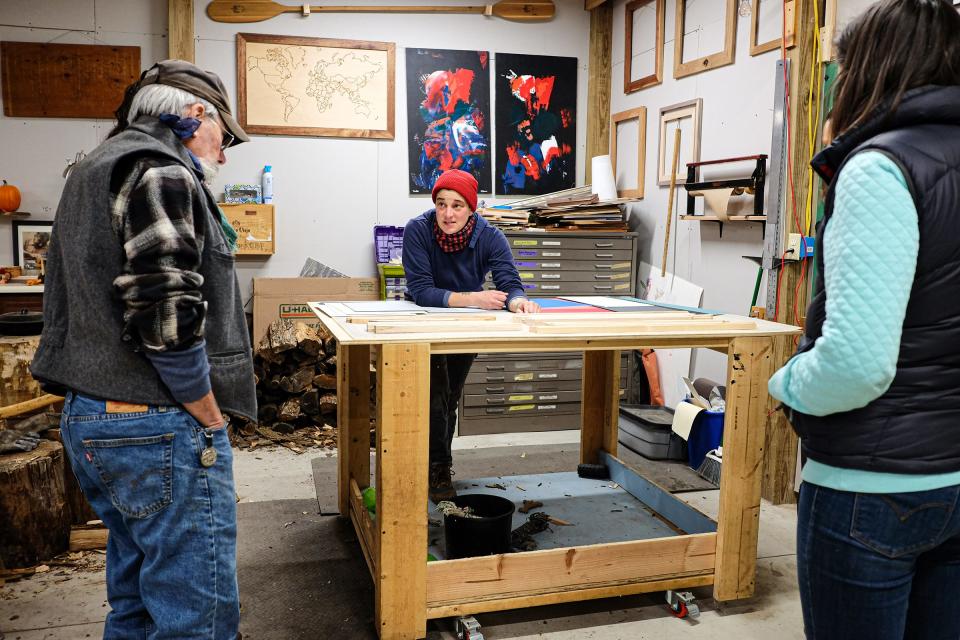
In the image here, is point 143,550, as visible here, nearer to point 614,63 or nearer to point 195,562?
point 195,562


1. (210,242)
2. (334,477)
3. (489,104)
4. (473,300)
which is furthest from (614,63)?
(210,242)

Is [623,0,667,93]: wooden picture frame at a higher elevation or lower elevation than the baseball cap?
higher

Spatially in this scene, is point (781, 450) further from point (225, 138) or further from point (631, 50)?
point (631, 50)

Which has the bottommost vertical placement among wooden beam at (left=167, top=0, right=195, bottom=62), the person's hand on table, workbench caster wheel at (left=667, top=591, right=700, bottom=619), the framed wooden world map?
workbench caster wheel at (left=667, top=591, right=700, bottom=619)

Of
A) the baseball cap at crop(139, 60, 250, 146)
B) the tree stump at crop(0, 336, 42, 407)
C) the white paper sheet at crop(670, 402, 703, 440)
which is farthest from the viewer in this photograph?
the white paper sheet at crop(670, 402, 703, 440)

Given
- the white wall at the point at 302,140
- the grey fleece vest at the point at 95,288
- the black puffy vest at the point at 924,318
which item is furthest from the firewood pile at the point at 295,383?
the black puffy vest at the point at 924,318

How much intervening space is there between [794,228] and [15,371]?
3.60 m

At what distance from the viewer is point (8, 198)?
184 inches

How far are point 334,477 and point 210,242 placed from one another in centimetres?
260

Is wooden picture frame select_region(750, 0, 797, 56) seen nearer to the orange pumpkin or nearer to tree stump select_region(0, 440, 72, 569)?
tree stump select_region(0, 440, 72, 569)

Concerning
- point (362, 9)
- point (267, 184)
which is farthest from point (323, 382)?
point (362, 9)

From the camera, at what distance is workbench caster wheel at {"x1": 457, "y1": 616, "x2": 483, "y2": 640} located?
7.50ft

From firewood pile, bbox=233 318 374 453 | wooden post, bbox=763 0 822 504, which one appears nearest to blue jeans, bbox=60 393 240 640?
wooden post, bbox=763 0 822 504

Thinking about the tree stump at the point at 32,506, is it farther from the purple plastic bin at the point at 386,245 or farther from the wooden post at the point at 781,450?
the wooden post at the point at 781,450
